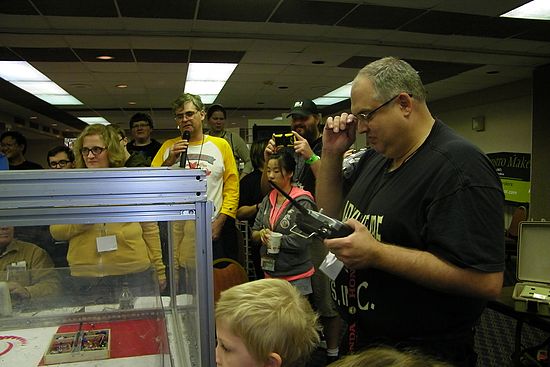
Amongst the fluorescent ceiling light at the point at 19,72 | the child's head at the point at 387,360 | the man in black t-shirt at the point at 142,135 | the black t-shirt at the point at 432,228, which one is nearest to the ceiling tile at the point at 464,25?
the man in black t-shirt at the point at 142,135

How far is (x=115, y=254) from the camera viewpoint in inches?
59.0

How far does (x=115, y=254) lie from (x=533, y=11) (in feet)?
14.5

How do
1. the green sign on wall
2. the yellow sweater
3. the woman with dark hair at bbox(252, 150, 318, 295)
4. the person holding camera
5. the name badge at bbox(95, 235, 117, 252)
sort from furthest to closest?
the green sign on wall < the person holding camera < the woman with dark hair at bbox(252, 150, 318, 295) < the name badge at bbox(95, 235, 117, 252) < the yellow sweater

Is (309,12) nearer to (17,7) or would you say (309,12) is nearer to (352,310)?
(17,7)

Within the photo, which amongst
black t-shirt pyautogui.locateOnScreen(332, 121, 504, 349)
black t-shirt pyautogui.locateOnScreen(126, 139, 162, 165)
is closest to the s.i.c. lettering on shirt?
black t-shirt pyautogui.locateOnScreen(332, 121, 504, 349)

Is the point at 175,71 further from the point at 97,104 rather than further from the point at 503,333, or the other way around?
the point at 503,333

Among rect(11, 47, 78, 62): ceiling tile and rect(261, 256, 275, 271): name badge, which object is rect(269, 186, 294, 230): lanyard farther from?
rect(11, 47, 78, 62): ceiling tile

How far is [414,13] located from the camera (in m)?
4.15

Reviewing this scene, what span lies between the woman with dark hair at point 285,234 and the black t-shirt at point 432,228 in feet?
4.14

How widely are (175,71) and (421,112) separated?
5711 mm

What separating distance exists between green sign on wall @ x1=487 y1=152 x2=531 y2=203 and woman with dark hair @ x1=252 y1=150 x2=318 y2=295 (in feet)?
17.6

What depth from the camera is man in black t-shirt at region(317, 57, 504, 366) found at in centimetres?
106

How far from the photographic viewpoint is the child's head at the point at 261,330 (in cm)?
106

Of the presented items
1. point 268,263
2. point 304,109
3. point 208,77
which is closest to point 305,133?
point 304,109
